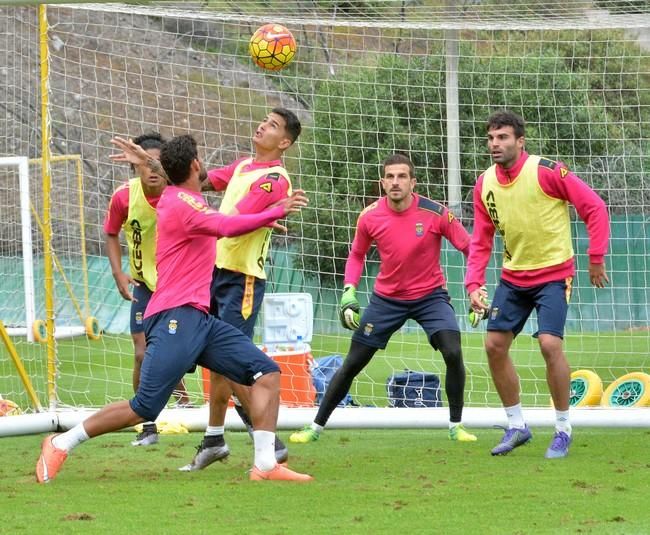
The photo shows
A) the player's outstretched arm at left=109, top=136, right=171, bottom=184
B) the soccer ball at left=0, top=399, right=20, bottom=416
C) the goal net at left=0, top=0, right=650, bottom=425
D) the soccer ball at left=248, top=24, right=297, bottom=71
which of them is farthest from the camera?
the goal net at left=0, top=0, right=650, bottom=425

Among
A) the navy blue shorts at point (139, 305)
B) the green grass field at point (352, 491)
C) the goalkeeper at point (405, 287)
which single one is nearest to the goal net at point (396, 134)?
the navy blue shorts at point (139, 305)

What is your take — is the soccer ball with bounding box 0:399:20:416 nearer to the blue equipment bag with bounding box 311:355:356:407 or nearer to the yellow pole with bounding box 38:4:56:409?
the yellow pole with bounding box 38:4:56:409

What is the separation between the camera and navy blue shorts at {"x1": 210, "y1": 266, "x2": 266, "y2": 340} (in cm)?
740

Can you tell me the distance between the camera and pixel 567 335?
17.7 m

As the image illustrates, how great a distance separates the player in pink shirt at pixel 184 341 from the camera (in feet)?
21.3

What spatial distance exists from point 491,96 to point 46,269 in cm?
645

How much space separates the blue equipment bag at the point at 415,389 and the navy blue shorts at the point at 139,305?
101 inches

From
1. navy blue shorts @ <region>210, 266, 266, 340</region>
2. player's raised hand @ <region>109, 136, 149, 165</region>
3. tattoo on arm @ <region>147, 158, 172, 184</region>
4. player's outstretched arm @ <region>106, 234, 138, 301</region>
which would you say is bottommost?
navy blue shorts @ <region>210, 266, 266, 340</region>

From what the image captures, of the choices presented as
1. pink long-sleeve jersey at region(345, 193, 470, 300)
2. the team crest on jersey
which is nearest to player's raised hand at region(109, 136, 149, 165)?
the team crest on jersey

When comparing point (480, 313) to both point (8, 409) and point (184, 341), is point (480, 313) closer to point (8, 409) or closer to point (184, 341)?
point (184, 341)

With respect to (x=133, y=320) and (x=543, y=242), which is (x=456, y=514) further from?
(x=133, y=320)

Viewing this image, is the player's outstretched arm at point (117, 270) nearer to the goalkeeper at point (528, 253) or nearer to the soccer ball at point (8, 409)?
the soccer ball at point (8, 409)

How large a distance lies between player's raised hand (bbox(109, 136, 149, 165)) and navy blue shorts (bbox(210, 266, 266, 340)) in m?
0.82

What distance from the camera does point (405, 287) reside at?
8586mm
